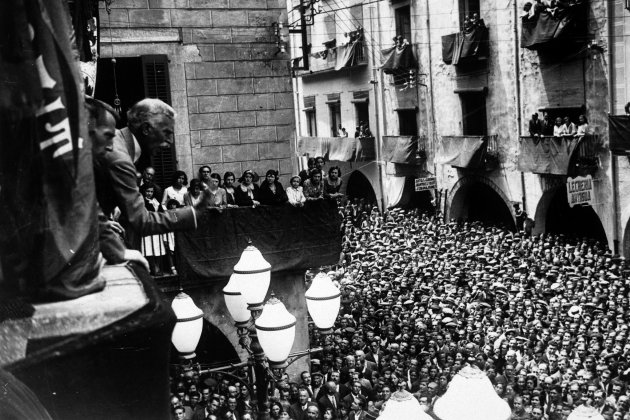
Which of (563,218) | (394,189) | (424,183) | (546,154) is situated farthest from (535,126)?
(394,189)

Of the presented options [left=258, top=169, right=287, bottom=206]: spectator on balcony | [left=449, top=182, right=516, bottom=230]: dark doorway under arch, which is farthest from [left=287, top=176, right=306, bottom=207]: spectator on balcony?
[left=449, top=182, right=516, bottom=230]: dark doorway under arch

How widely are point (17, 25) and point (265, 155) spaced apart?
12.7m

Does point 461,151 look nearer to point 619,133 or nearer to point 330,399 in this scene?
point 619,133

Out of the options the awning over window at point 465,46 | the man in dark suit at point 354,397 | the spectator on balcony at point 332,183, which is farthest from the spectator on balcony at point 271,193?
the awning over window at point 465,46

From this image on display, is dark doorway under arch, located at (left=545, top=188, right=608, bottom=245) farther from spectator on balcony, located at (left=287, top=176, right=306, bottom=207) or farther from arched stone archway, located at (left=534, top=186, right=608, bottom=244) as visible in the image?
spectator on balcony, located at (left=287, top=176, right=306, bottom=207)

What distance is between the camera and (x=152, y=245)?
11.3m

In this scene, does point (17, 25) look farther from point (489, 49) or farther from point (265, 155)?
point (489, 49)

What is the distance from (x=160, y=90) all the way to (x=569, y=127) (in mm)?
12460

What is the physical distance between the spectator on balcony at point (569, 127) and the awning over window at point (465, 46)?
4517 millimetres

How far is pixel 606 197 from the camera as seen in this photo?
2123cm

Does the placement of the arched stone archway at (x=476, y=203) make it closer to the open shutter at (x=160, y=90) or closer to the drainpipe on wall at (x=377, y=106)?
the drainpipe on wall at (x=377, y=106)

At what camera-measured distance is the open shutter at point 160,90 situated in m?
13.9

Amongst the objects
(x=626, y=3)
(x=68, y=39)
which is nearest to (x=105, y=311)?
(x=68, y=39)

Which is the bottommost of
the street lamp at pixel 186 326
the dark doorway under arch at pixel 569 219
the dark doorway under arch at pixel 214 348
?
the dark doorway under arch at pixel 214 348
